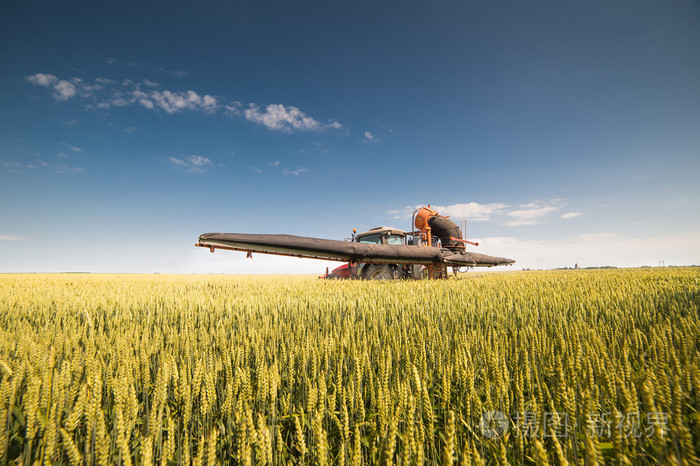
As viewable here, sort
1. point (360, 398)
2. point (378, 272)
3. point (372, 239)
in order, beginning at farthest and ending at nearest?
point (372, 239) < point (378, 272) < point (360, 398)

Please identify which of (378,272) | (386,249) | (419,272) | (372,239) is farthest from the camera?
(372,239)

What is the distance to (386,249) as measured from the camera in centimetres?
921

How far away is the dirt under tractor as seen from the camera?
302 inches

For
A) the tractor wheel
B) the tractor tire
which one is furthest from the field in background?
the tractor tire

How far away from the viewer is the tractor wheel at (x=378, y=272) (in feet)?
33.2

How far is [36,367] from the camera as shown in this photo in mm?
1931

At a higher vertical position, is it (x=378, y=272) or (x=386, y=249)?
(x=386, y=249)

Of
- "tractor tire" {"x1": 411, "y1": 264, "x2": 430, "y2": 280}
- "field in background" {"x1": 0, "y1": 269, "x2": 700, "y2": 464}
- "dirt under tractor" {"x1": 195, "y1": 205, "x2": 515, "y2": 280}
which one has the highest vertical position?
"dirt under tractor" {"x1": 195, "y1": 205, "x2": 515, "y2": 280}

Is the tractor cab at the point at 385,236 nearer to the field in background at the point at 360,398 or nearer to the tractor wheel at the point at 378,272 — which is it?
the tractor wheel at the point at 378,272

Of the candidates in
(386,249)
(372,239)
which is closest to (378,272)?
(386,249)

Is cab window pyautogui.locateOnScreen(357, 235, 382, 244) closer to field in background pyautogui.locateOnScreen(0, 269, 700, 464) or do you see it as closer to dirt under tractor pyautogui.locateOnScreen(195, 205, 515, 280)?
dirt under tractor pyautogui.locateOnScreen(195, 205, 515, 280)

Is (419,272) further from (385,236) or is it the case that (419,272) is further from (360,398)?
(360,398)

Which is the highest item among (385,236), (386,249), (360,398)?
(385,236)

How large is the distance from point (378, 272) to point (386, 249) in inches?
52.1
